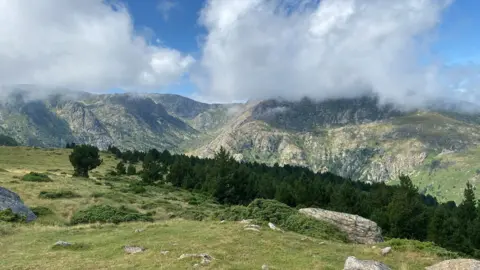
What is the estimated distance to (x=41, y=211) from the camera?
134ft

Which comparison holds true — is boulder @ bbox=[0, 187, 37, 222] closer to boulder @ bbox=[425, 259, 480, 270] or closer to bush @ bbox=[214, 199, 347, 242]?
bush @ bbox=[214, 199, 347, 242]

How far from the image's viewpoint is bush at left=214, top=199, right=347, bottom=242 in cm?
3615

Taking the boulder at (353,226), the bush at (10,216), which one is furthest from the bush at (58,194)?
the boulder at (353,226)

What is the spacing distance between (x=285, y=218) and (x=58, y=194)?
30922 mm

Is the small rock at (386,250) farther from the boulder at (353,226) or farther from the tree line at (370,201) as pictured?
the tree line at (370,201)

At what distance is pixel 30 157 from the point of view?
4732 inches

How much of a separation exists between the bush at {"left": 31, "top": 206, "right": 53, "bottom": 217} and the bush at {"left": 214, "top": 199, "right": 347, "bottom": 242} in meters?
18.6

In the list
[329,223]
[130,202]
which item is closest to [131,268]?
[329,223]

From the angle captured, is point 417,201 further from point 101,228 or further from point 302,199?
point 101,228

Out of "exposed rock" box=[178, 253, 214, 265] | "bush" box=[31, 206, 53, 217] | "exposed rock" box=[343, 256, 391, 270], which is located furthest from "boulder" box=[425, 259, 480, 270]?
"bush" box=[31, 206, 53, 217]

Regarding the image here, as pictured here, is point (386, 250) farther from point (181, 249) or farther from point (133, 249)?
point (133, 249)

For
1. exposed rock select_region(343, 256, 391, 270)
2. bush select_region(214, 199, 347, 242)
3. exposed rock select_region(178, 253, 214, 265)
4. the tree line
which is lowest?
the tree line

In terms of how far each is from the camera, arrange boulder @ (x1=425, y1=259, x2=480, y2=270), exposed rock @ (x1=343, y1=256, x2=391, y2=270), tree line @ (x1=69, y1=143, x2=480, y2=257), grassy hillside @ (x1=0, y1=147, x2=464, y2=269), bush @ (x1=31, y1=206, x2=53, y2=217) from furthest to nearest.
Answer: tree line @ (x1=69, y1=143, x2=480, y2=257), bush @ (x1=31, y1=206, x2=53, y2=217), grassy hillside @ (x1=0, y1=147, x2=464, y2=269), boulder @ (x1=425, y1=259, x2=480, y2=270), exposed rock @ (x1=343, y1=256, x2=391, y2=270)

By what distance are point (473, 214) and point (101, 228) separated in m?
99.9
